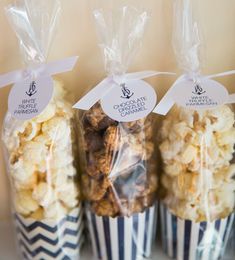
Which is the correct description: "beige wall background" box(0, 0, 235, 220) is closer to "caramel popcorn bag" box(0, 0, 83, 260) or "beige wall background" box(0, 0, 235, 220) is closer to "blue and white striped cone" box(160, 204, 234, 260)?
"caramel popcorn bag" box(0, 0, 83, 260)

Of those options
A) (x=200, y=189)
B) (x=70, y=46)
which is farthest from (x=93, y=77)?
(x=200, y=189)

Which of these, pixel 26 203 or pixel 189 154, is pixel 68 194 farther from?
pixel 189 154

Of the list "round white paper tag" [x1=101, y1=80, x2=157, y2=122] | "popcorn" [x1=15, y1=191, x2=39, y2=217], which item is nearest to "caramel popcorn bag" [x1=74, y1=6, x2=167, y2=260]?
"round white paper tag" [x1=101, y1=80, x2=157, y2=122]

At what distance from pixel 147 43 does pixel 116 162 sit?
0.25m

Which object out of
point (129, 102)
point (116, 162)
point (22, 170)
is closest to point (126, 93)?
point (129, 102)

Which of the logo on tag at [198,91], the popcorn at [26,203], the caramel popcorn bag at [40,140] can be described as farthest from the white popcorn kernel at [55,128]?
the logo on tag at [198,91]

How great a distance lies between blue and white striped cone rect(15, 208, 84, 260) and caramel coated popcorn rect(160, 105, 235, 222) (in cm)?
20

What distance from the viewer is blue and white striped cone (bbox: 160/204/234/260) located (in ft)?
2.38

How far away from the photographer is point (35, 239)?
29.5 inches

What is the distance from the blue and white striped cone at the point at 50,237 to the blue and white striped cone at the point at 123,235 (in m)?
0.04

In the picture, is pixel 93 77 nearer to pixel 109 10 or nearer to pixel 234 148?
pixel 109 10

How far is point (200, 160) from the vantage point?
686 millimetres

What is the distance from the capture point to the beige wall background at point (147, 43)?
744 mm

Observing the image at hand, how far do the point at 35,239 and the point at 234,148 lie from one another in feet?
1.38
